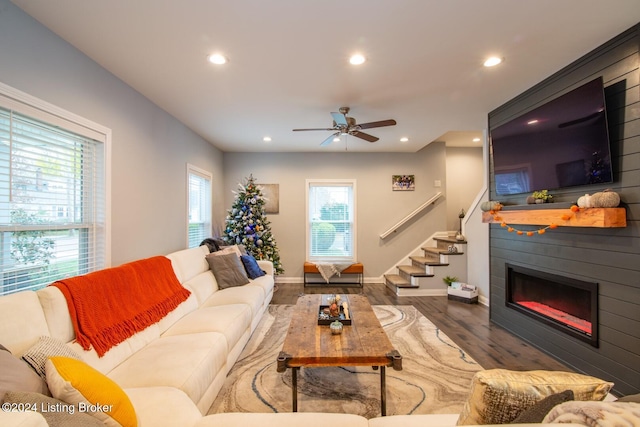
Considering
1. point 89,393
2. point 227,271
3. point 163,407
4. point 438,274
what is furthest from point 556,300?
point 89,393

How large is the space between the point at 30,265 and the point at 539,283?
4.55 metres

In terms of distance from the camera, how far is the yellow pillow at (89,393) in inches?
43.1

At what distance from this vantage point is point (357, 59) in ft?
7.92

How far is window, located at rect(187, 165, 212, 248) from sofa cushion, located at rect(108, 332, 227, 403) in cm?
243

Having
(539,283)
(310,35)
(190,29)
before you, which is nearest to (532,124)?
(539,283)

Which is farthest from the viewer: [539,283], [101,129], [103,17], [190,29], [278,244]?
[278,244]

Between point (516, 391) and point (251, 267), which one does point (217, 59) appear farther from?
point (516, 391)

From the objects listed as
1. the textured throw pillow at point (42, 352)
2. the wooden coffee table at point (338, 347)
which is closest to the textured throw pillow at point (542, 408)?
the wooden coffee table at point (338, 347)

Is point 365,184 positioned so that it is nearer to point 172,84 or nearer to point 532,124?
point 532,124

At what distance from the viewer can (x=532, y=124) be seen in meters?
2.92

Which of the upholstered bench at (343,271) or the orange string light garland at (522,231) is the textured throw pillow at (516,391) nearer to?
the orange string light garland at (522,231)

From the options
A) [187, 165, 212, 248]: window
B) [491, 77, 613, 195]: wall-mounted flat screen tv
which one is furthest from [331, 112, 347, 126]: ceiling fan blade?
[187, 165, 212, 248]: window

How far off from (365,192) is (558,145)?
357 cm

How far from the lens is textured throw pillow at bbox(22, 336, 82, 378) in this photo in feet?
4.05
